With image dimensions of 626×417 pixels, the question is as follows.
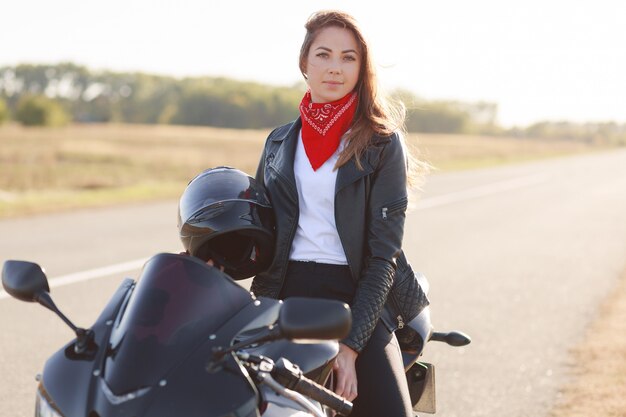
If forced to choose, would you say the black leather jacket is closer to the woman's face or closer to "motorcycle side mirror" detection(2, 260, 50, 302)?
the woman's face

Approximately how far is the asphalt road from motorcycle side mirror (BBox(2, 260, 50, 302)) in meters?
2.65

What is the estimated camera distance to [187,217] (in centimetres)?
288

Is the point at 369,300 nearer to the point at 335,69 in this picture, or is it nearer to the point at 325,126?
the point at 325,126

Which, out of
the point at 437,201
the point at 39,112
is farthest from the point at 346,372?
the point at 39,112

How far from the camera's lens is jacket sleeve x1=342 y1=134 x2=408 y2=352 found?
291 centimetres

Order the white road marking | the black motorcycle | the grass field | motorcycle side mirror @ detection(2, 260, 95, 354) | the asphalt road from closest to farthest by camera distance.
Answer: the black motorcycle
motorcycle side mirror @ detection(2, 260, 95, 354)
the asphalt road
the white road marking
the grass field

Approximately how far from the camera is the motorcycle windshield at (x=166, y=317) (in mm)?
2119

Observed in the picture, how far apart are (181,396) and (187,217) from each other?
923mm

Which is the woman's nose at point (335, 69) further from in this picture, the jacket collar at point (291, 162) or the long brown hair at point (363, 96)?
the jacket collar at point (291, 162)

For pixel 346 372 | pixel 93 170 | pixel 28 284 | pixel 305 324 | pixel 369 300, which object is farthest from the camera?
pixel 93 170

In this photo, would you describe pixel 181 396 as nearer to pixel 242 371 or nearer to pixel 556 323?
pixel 242 371

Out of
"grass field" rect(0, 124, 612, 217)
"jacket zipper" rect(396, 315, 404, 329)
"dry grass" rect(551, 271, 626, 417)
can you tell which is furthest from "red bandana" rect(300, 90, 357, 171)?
"dry grass" rect(551, 271, 626, 417)

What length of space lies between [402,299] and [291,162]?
647 millimetres

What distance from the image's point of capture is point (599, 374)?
5812 millimetres
